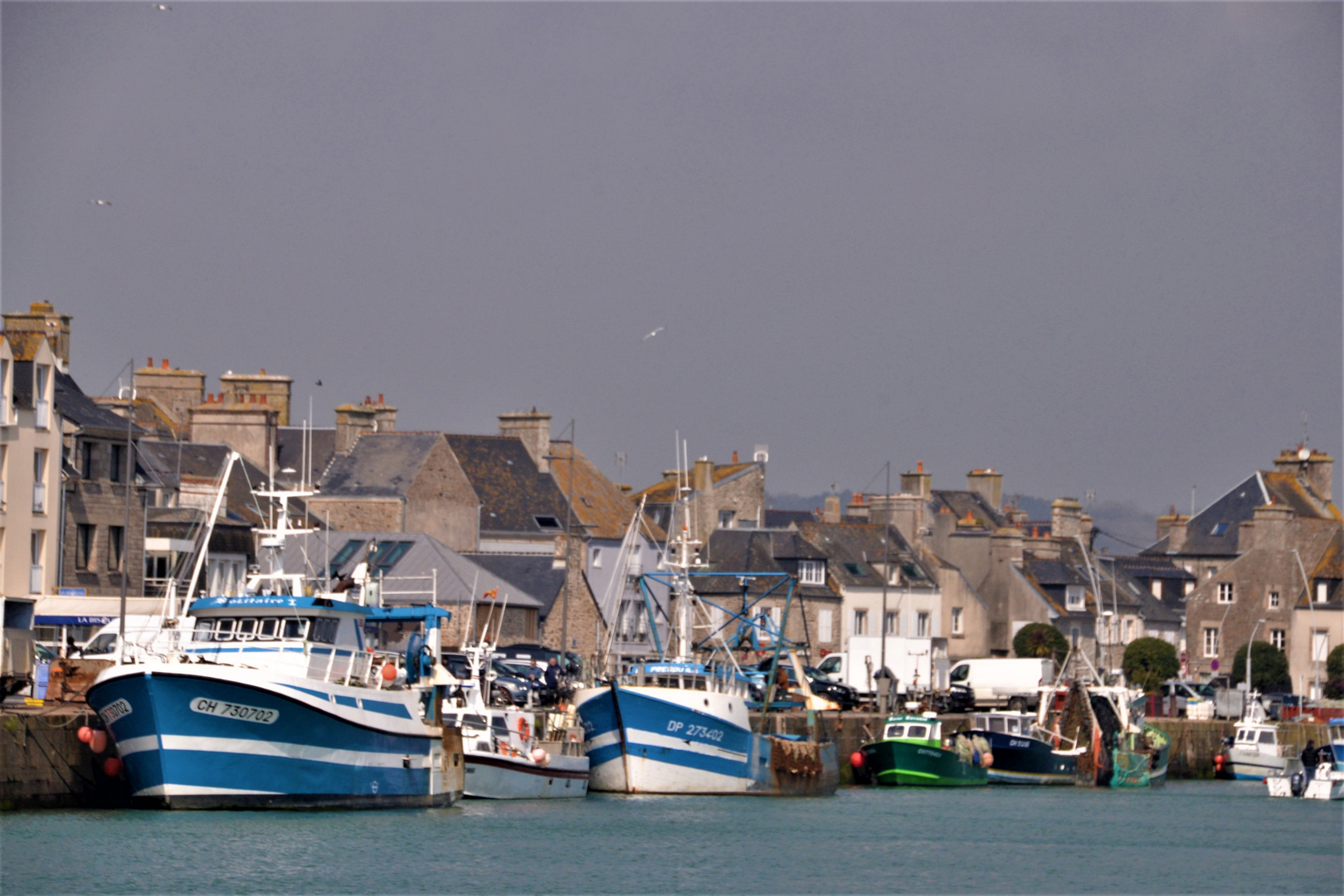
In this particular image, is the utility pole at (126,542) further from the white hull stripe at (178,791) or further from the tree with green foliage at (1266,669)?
the tree with green foliage at (1266,669)

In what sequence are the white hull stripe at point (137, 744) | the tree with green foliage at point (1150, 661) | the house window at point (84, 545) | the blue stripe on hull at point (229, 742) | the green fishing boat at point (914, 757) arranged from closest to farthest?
the blue stripe on hull at point (229, 742) < the white hull stripe at point (137, 744) < the house window at point (84, 545) < the green fishing boat at point (914, 757) < the tree with green foliage at point (1150, 661)

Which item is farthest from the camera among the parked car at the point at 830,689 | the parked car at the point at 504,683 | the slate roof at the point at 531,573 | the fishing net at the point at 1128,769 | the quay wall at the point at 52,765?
the slate roof at the point at 531,573

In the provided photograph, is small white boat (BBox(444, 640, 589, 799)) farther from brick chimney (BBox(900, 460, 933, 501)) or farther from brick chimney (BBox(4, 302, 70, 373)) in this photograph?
brick chimney (BBox(900, 460, 933, 501))

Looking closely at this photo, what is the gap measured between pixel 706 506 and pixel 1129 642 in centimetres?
2043

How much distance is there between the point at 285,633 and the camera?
37.1m

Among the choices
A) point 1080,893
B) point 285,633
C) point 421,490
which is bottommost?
point 1080,893

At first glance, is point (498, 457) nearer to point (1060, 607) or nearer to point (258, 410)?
point (258, 410)

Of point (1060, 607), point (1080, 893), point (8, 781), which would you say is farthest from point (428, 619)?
point (1060, 607)

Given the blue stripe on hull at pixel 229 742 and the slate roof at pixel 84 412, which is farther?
the slate roof at pixel 84 412

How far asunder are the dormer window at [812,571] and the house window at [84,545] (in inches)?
1264

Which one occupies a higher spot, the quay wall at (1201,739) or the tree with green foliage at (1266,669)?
the tree with green foliage at (1266,669)

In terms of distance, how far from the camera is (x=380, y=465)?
7325cm

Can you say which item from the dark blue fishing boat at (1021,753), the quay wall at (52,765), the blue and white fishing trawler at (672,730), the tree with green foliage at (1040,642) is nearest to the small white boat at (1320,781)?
the dark blue fishing boat at (1021,753)

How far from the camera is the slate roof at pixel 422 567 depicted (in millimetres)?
64375
